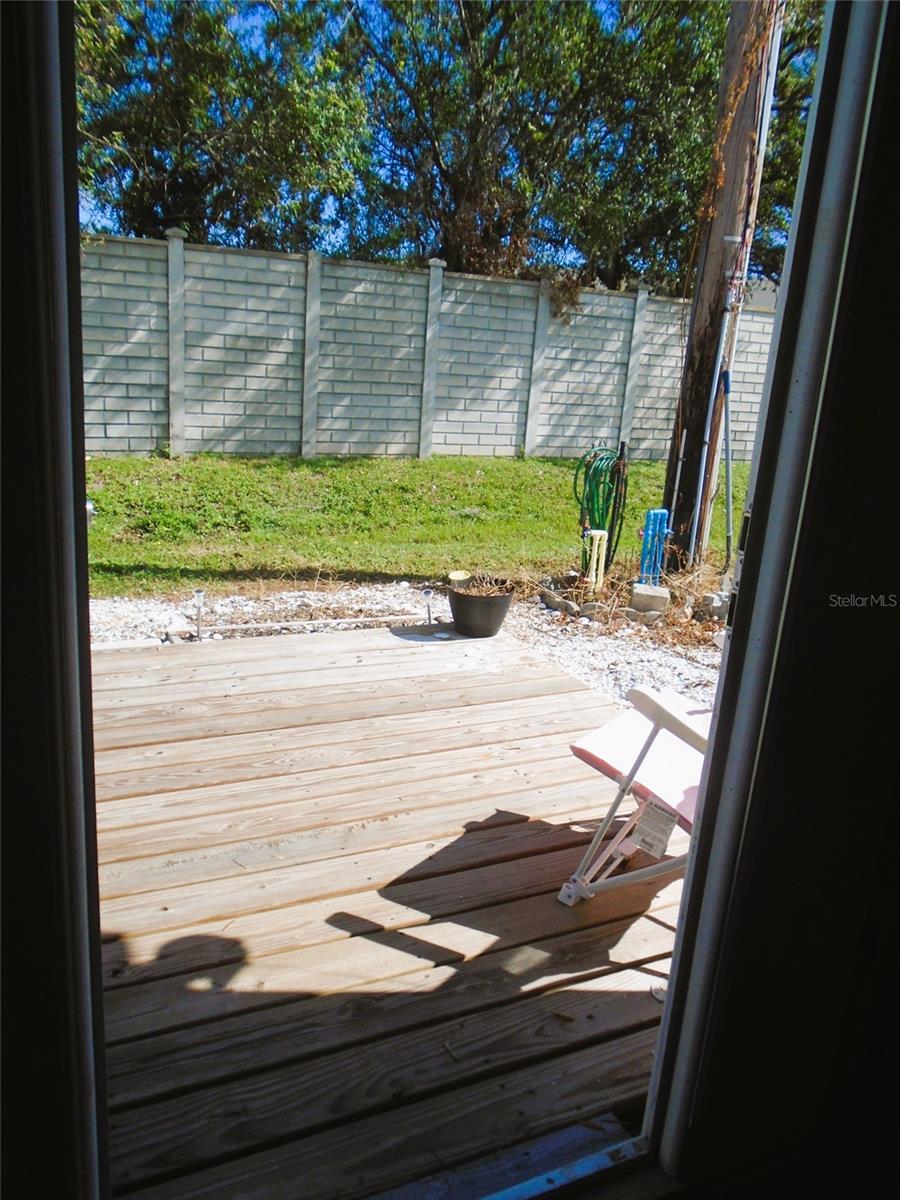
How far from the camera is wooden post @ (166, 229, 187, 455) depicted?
7.40m

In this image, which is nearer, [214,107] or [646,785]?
[646,785]

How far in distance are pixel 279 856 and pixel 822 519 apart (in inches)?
63.5

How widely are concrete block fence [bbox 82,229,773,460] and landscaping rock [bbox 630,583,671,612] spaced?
12.3 ft

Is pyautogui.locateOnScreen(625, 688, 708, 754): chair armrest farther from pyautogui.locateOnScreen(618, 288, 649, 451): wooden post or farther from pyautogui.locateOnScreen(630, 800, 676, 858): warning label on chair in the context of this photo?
pyautogui.locateOnScreen(618, 288, 649, 451): wooden post

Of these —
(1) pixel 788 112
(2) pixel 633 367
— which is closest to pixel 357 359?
(2) pixel 633 367

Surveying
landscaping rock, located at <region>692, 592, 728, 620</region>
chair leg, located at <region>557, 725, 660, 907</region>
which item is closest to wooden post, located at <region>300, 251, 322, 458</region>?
landscaping rock, located at <region>692, 592, 728, 620</region>

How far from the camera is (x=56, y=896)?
935mm

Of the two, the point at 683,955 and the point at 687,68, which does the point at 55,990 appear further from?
the point at 687,68

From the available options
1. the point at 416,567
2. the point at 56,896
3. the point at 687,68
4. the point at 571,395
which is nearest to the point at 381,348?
the point at 571,395

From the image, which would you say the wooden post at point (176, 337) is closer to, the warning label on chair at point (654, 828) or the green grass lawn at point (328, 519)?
the green grass lawn at point (328, 519)

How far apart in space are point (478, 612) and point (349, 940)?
2248 millimetres

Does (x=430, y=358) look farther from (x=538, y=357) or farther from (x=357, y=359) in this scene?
(x=538, y=357)

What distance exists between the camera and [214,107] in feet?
29.4

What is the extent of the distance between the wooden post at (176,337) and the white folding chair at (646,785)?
619cm
